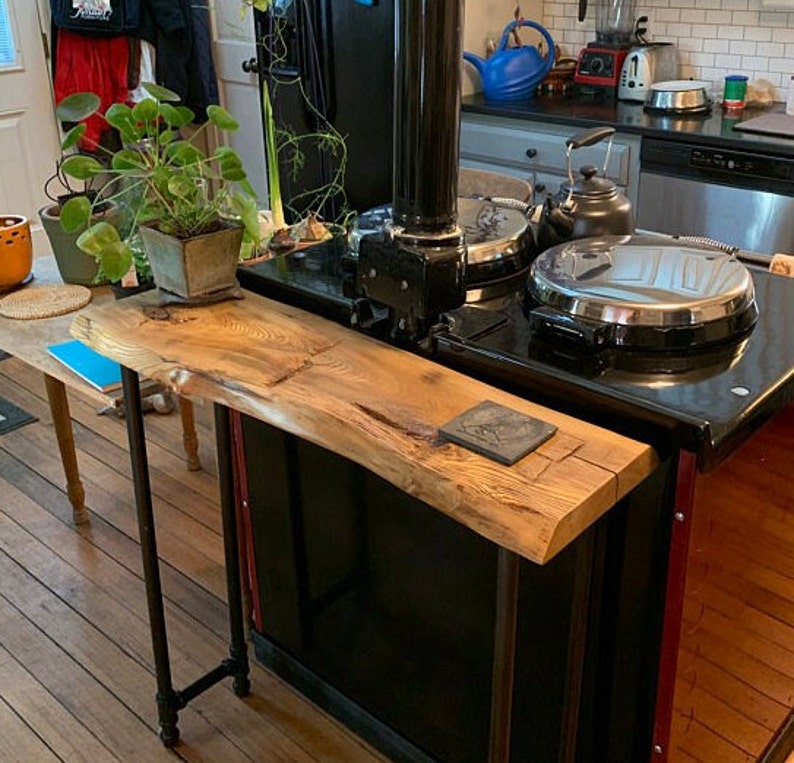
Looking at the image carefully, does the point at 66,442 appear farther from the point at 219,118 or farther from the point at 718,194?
the point at 718,194

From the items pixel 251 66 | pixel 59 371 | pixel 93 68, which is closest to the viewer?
pixel 59 371

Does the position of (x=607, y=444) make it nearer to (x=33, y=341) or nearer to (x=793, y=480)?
(x=793, y=480)

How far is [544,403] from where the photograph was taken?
1348 millimetres

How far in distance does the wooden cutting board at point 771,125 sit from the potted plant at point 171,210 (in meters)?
2.22

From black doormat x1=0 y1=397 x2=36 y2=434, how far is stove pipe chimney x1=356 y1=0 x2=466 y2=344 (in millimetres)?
2228

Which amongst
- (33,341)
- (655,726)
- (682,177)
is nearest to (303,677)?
(655,726)

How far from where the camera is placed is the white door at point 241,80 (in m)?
4.64

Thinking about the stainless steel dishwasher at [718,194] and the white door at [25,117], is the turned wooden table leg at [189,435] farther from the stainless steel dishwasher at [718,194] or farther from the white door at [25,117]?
the white door at [25,117]

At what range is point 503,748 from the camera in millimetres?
1295

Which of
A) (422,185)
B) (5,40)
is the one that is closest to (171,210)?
(422,185)

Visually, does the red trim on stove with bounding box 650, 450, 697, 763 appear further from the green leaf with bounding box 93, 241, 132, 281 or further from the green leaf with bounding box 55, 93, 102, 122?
the green leaf with bounding box 55, 93, 102, 122

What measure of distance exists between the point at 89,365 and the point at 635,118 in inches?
88.7

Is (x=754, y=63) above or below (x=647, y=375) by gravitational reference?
above

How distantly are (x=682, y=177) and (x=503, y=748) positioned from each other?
2542 millimetres
